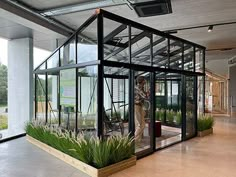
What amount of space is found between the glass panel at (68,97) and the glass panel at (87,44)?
1.50 ft

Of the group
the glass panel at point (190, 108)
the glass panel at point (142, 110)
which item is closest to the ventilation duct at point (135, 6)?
the glass panel at point (142, 110)

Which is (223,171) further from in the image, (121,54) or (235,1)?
(235,1)

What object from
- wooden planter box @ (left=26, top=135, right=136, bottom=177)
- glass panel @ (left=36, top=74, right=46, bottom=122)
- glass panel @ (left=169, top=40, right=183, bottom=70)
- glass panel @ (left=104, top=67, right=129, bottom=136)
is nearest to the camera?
wooden planter box @ (left=26, top=135, right=136, bottom=177)

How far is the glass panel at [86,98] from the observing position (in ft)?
16.4

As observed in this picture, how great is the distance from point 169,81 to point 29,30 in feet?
16.2

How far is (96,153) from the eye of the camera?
415 cm

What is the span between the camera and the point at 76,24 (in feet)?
23.4

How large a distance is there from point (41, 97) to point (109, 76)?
2473 millimetres

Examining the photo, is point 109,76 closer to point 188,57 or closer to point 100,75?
point 100,75

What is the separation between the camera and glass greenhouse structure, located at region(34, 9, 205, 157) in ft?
15.4

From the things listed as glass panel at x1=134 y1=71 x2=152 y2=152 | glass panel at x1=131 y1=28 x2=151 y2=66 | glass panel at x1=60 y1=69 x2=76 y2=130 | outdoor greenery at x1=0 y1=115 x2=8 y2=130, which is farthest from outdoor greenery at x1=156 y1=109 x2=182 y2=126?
outdoor greenery at x1=0 y1=115 x2=8 y2=130

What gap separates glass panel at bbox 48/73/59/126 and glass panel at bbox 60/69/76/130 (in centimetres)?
51

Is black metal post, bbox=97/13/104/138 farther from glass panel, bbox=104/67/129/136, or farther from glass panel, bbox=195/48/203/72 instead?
glass panel, bbox=195/48/203/72

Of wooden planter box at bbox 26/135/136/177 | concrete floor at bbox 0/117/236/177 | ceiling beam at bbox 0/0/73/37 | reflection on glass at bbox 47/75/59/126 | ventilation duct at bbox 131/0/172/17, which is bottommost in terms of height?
concrete floor at bbox 0/117/236/177
